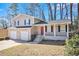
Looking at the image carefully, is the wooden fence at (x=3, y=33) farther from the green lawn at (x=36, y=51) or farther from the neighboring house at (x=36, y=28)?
the green lawn at (x=36, y=51)

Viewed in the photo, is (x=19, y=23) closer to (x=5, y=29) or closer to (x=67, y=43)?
(x=5, y=29)

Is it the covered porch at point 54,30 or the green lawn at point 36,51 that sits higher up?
the covered porch at point 54,30

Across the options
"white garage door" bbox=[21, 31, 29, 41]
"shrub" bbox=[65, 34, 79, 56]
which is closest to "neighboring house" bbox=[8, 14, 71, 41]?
"white garage door" bbox=[21, 31, 29, 41]

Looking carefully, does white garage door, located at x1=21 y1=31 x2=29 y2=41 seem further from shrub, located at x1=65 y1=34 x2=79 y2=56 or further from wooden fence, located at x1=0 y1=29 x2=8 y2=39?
shrub, located at x1=65 y1=34 x2=79 y2=56

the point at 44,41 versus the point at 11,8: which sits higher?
the point at 11,8

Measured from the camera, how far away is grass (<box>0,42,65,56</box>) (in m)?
5.30

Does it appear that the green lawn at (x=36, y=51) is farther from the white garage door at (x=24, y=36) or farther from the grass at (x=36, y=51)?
the white garage door at (x=24, y=36)

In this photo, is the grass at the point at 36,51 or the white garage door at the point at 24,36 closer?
the grass at the point at 36,51

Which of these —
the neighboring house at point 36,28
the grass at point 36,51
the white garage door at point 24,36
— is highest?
the neighboring house at point 36,28

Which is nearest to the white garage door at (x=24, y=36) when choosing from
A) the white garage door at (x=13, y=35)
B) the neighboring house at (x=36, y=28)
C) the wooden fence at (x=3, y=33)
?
the neighboring house at (x=36, y=28)

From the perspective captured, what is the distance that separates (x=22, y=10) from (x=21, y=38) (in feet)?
1.41

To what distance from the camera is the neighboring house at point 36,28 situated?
533 cm

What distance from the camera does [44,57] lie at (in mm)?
5301

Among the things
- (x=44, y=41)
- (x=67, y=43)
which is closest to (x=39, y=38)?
(x=44, y=41)
